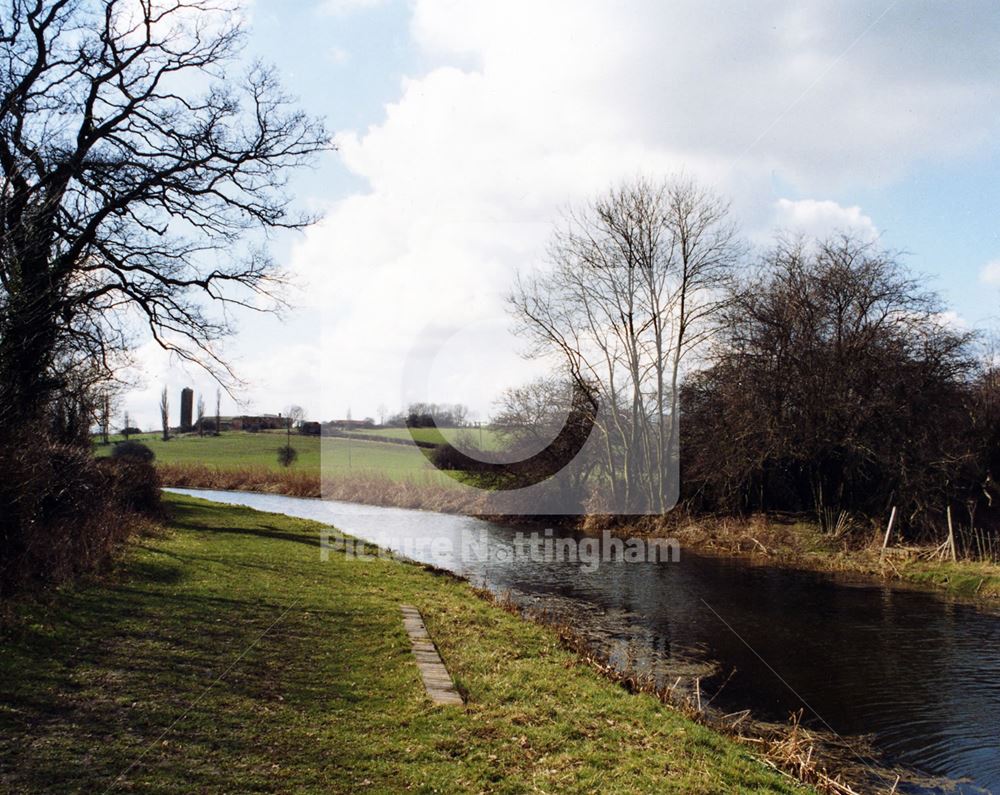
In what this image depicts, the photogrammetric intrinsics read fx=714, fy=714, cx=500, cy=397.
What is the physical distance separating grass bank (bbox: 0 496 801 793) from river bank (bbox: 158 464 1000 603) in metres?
11.3

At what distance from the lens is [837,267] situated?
22.5 meters

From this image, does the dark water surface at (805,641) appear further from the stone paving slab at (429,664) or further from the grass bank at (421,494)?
the stone paving slab at (429,664)

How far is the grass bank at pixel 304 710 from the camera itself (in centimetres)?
482

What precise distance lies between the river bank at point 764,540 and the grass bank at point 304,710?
37.1ft

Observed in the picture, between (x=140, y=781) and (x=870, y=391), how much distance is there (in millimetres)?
21640

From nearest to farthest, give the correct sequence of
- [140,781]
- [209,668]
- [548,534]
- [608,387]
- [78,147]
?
[140,781] < [209,668] < [78,147] < [548,534] < [608,387]

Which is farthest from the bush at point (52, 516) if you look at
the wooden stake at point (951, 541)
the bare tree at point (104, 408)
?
the wooden stake at point (951, 541)

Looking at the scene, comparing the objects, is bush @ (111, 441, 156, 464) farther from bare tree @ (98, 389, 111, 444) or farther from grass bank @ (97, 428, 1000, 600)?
grass bank @ (97, 428, 1000, 600)

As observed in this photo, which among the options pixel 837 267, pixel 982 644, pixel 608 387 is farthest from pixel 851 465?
pixel 982 644

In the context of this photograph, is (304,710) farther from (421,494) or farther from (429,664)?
(421,494)

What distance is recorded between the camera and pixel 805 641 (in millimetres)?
11312

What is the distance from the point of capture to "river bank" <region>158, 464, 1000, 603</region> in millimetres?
16172

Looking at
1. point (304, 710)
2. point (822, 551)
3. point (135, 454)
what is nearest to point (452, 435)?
point (135, 454)

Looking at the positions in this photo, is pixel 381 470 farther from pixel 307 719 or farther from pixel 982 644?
pixel 307 719
